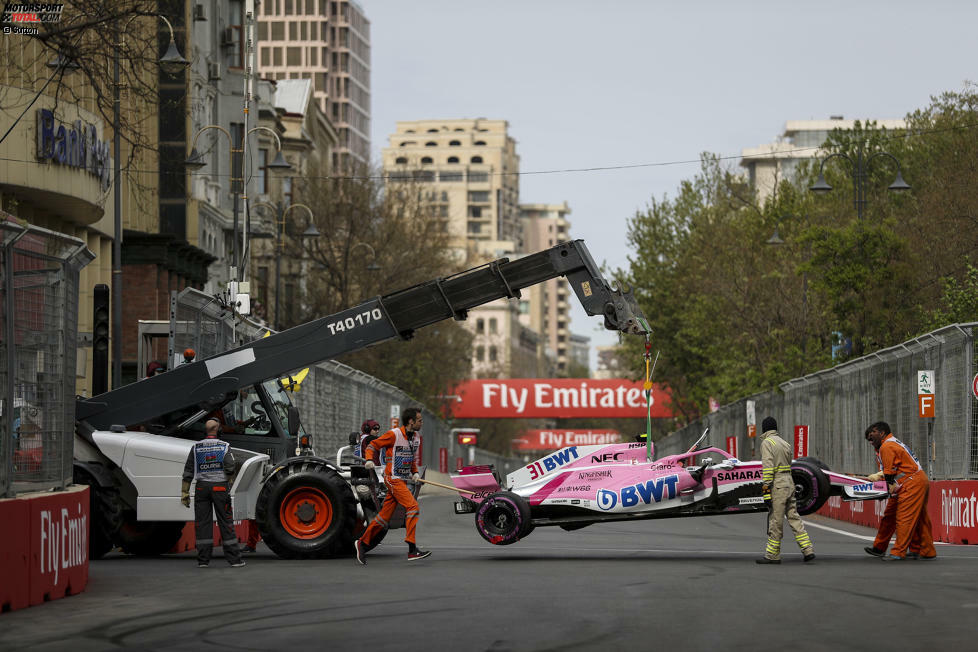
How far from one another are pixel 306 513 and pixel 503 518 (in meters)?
2.31

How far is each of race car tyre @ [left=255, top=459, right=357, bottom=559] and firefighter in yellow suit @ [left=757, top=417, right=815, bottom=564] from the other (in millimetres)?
4736

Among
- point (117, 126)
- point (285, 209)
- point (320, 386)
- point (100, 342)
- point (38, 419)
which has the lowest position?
point (38, 419)

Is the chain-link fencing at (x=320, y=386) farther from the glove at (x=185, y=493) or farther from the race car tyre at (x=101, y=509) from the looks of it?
the glove at (x=185, y=493)

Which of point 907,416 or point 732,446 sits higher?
point 907,416

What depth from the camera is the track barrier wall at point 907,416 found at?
22906 millimetres

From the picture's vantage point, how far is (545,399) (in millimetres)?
104250

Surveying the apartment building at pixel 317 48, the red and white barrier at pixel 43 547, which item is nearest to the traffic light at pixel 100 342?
the red and white barrier at pixel 43 547

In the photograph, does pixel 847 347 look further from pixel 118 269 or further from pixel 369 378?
pixel 118 269

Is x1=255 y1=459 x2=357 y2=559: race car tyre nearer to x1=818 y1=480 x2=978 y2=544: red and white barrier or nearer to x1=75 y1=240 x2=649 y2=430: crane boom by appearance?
x1=75 y1=240 x2=649 y2=430: crane boom

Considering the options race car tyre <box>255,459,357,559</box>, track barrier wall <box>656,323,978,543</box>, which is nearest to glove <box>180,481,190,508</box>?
race car tyre <box>255,459,357,559</box>

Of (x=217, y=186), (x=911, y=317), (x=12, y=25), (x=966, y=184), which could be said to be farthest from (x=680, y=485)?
(x=217, y=186)

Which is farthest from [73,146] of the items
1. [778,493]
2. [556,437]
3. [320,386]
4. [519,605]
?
[556,437]

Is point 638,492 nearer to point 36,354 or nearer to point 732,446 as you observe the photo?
point 36,354

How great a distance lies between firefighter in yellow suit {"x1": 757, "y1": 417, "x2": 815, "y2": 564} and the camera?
17.6 metres
